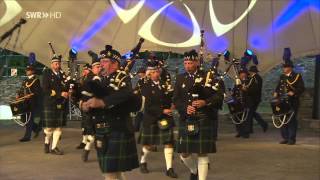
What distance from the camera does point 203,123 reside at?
7.07 meters

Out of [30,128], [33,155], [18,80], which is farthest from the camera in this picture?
[18,80]

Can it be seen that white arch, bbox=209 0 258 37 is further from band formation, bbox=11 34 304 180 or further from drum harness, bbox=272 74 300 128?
drum harness, bbox=272 74 300 128

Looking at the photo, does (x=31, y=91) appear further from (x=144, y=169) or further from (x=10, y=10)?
(x=10, y=10)

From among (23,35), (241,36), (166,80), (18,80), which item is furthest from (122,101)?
(18,80)

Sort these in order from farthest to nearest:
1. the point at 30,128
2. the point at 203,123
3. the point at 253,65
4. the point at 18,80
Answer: the point at 18,80
the point at 253,65
the point at 30,128
the point at 203,123

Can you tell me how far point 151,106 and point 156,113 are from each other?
0.14 m

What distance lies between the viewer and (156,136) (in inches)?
339

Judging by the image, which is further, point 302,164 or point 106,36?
point 106,36

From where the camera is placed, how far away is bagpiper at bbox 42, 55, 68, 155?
10383mm

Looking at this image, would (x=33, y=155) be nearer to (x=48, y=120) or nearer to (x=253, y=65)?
(x=48, y=120)

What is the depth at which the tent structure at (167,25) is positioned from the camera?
49.5 feet

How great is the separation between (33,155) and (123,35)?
6.68 m

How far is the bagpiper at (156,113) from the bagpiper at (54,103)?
7.81 feet

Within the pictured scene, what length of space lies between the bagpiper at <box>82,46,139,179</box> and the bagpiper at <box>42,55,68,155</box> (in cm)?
475
